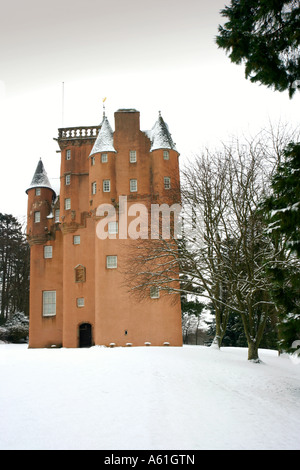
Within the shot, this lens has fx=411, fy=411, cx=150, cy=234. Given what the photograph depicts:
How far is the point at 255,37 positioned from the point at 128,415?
9684 mm

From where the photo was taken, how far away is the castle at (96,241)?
3108cm

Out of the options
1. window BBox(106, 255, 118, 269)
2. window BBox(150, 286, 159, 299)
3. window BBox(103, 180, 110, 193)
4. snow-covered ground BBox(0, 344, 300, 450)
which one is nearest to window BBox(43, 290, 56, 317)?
window BBox(106, 255, 118, 269)

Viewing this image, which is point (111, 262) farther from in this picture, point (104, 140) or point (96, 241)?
point (104, 140)

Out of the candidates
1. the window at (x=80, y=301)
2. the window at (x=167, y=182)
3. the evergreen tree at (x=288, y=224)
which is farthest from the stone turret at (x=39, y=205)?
the evergreen tree at (x=288, y=224)

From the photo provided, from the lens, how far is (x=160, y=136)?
34000 mm

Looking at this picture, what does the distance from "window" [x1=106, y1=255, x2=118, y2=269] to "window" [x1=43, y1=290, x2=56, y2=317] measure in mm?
7386

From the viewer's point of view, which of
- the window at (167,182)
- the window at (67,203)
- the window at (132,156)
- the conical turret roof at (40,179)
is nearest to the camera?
the window at (167,182)

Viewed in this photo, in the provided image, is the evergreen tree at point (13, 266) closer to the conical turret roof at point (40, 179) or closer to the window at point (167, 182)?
the conical turret roof at point (40, 179)

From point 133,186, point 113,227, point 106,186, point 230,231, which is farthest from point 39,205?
point 230,231

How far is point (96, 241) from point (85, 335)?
807cm

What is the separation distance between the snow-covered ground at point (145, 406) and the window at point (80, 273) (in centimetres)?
1687

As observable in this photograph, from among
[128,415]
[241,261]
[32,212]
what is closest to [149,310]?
[241,261]

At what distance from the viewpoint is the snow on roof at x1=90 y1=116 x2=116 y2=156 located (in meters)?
34.2

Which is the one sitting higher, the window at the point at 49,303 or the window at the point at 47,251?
the window at the point at 47,251
